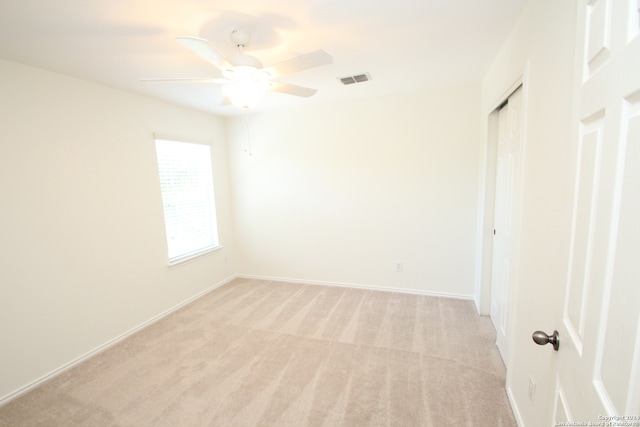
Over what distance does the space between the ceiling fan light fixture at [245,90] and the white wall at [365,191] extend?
6.51 ft

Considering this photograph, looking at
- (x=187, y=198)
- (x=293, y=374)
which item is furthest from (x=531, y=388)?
(x=187, y=198)

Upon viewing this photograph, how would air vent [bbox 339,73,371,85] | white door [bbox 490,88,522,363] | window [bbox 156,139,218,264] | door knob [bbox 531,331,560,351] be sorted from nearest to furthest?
door knob [bbox 531,331,560,351], white door [bbox 490,88,522,363], air vent [bbox 339,73,371,85], window [bbox 156,139,218,264]

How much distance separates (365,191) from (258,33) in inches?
88.5

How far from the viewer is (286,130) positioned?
3881mm

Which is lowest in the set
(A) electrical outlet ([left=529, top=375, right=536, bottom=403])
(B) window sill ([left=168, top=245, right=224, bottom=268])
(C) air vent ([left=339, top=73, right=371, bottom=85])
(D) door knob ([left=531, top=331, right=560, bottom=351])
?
(A) electrical outlet ([left=529, top=375, right=536, bottom=403])

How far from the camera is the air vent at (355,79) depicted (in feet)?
8.70

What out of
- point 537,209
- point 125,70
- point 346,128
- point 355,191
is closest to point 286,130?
point 346,128

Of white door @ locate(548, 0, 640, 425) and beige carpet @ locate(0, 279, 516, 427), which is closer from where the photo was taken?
white door @ locate(548, 0, 640, 425)

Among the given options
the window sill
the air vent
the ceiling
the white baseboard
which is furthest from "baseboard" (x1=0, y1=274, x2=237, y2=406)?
the air vent

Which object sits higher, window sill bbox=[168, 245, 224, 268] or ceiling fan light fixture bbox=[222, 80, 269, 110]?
ceiling fan light fixture bbox=[222, 80, 269, 110]

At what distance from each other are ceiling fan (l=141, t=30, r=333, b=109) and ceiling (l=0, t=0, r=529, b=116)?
0.80 ft

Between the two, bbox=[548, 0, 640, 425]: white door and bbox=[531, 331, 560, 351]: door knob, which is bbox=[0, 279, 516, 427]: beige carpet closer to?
bbox=[531, 331, 560, 351]: door knob

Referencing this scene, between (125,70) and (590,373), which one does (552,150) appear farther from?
(125,70)

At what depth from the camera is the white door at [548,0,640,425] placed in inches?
19.9
